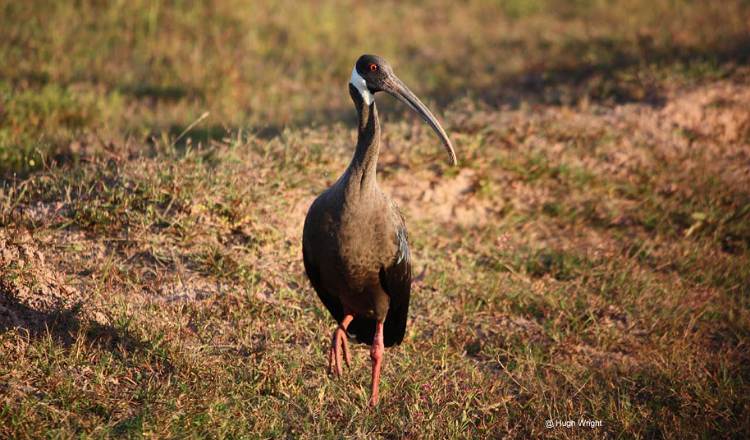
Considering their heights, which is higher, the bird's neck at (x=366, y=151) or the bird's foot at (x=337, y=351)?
the bird's neck at (x=366, y=151)

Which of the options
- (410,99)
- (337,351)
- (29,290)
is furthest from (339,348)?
(29,290)

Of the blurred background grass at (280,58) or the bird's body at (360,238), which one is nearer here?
the bird's body at (360,238)

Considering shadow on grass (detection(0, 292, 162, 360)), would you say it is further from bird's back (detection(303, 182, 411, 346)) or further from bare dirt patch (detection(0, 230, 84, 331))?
bird's back (detection(303, 182, 411, 346))

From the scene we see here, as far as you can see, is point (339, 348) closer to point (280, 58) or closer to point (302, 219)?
point (302, 219)

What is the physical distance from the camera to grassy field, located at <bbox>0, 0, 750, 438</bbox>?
417cm

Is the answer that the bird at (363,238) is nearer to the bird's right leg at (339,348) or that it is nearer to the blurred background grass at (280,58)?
the bird's right leg at (339,348)

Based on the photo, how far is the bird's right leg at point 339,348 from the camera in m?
4.16

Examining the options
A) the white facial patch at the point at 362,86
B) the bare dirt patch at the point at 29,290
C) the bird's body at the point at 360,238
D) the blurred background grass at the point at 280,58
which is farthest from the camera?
the blurred background grass at the point at 280,58

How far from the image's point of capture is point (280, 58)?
370 inches

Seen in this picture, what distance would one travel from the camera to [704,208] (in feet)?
22.1

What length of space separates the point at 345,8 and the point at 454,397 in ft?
25.3

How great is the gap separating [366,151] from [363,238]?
1.37 feet

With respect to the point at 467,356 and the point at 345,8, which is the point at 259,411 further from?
the point at 345,8

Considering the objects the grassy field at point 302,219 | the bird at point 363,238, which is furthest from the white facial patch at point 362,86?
the grassy field at point 302,219
